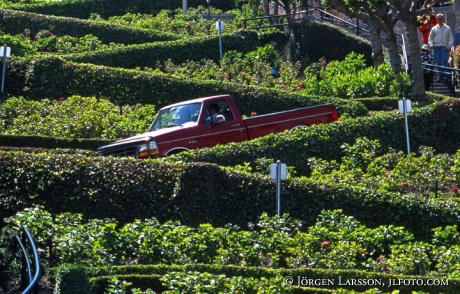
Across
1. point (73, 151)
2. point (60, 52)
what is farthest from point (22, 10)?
point (73, 151)

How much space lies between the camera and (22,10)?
38250 mm

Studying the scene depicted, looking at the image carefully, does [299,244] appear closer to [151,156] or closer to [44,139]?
[151,156]

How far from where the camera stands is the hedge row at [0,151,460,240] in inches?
599

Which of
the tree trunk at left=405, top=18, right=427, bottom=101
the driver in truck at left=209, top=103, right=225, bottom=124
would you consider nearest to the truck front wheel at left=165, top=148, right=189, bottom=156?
the driver in truck at left=209, top=103, right=225, bottom=124

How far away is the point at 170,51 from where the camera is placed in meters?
30.4

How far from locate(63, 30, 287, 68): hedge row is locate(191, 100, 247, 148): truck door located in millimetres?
9614

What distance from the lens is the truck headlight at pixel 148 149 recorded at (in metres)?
17.8

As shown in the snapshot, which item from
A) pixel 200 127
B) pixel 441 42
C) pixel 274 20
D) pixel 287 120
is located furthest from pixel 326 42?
pixel 200 127

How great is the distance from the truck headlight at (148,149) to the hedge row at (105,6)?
2184 centimetres

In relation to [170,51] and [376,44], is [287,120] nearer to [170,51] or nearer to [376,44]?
[376,44]

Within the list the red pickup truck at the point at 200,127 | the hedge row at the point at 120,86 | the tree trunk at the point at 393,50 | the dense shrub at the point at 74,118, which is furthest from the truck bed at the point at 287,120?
the tree trunk at the point at 393,50

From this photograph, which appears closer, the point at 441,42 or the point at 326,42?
the point at 441,42

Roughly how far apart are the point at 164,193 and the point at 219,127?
385cm

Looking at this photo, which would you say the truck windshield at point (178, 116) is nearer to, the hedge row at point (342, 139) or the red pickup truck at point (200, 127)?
the red pickup truck at point (200, 127)
